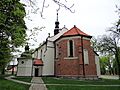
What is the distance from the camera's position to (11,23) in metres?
9.29

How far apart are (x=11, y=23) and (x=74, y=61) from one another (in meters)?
20.4

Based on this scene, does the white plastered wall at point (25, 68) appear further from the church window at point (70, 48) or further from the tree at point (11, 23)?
the tree at point (11, 23)

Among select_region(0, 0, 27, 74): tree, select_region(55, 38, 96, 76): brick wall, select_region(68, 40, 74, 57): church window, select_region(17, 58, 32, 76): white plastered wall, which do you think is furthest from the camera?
select_region(17, 58, 32, 76): white plastered wall

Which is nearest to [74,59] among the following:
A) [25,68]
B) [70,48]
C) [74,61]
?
[74,61]

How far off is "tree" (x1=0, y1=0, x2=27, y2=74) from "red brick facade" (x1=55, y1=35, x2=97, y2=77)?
1402cm

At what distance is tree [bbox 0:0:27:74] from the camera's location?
192 inches

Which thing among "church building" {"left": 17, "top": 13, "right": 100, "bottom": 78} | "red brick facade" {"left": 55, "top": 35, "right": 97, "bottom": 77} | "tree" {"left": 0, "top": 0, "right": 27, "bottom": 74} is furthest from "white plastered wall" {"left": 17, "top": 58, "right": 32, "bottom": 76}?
"tree" {"left": 0, "top": 0, "right": 27, "bottom": 74}

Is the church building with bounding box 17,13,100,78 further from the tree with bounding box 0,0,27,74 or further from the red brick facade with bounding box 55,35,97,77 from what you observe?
the tree with bounding box 0,0,27,74

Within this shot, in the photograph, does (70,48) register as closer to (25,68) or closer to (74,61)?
(74,61)

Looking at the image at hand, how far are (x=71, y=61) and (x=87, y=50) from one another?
3.55 metres

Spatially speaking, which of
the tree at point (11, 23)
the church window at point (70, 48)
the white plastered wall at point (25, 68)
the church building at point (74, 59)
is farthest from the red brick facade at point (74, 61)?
the tree at point (11, 23)

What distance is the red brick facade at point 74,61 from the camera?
92.2ft

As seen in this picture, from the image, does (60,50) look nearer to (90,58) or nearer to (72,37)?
(72,37)

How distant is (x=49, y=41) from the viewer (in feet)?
118
